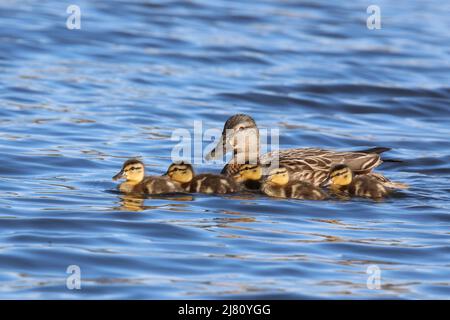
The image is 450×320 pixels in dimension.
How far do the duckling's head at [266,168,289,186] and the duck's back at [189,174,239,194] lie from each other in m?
0.36

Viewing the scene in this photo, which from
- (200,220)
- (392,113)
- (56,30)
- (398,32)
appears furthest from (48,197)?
(398,32)

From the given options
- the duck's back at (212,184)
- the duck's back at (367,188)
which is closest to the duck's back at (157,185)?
the duck's back at (212,184)

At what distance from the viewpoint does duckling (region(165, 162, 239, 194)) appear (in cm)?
1024

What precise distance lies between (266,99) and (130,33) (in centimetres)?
473

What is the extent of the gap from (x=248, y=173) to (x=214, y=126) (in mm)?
3974

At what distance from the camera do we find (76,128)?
1364 cm

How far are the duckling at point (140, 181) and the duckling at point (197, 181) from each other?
8 cm

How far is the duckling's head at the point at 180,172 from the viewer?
10.2m

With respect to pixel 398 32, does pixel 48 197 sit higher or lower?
lower

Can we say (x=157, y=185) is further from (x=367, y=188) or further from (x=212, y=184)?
(x=367, y=188)

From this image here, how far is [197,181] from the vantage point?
10312 mm

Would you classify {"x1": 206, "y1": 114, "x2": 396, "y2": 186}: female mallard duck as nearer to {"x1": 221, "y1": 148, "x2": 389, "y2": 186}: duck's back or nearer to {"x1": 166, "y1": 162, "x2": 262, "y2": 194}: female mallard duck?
{"x1": 221, "y1": 148, "x2": 389, "y2": 186}: duck's back

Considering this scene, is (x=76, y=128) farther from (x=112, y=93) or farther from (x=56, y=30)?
(x=56, y=30)

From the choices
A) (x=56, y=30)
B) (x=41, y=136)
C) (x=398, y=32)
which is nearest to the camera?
(x=41, y=136)
